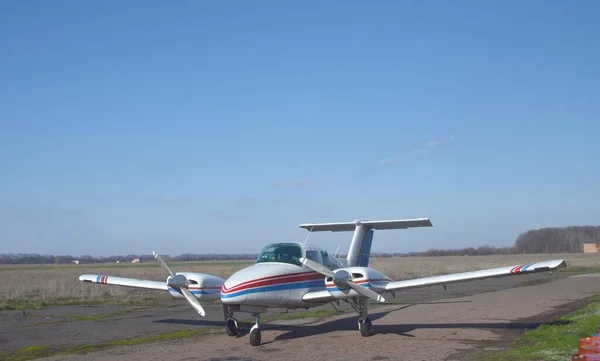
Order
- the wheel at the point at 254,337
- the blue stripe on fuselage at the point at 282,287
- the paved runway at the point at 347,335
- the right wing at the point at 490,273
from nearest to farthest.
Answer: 1. the paved runway at the point at 347,335
2. the right wing at the point at 490,273
3. the blue stripe on fuselage at the point at 282,287
4. the wheel at the point at 254,337

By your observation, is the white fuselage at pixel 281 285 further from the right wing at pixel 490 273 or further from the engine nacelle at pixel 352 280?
the right wing at pixel 490 273

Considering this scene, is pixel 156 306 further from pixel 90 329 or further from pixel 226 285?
pixel 226 285

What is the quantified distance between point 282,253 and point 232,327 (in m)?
2.41

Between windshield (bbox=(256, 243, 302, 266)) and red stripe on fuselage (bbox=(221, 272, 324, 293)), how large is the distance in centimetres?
39

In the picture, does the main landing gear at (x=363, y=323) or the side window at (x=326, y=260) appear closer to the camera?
the main landing gear at (x=363, y=323)

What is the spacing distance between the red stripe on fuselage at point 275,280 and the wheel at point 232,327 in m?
1.74

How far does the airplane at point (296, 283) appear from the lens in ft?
45.6

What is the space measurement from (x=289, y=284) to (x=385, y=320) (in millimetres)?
5785

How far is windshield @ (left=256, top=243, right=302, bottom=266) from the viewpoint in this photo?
1545cm

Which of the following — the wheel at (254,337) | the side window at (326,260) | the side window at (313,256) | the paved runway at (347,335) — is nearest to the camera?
the paved runway at (347,335)

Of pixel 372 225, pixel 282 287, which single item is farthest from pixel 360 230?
pixel 282 287

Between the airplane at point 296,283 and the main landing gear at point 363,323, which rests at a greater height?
the airplane at point 296,283

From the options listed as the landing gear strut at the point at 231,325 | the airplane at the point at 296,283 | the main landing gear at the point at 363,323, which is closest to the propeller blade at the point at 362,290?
the airplane at the point at 296,283

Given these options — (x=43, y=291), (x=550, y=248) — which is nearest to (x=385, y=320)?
(x=43, y=291)
